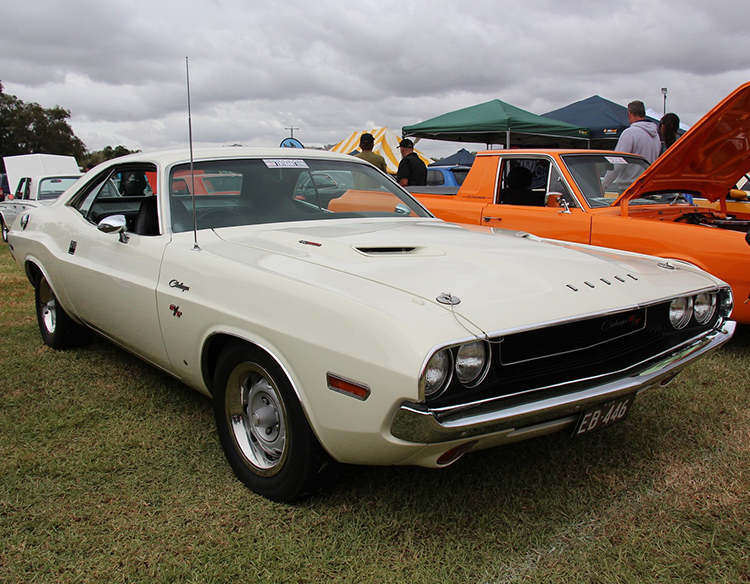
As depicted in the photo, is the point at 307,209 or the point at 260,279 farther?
the point at 307,209

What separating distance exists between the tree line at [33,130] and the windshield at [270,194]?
5131cm

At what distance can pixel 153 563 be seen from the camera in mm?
2039

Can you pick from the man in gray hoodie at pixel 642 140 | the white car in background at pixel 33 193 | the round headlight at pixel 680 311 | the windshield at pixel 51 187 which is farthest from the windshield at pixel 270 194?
the windshield at pixel 51 187

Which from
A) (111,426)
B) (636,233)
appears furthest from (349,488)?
(636,233)

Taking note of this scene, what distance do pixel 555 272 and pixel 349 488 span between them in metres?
1.20

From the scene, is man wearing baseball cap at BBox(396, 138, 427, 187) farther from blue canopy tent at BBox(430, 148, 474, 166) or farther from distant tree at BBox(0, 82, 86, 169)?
distant tree at BBox(0, 82, 86, 169)

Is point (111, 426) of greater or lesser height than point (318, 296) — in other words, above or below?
below

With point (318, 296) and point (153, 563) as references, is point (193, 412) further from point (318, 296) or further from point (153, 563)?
point (318, 296)

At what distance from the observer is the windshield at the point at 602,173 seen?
5148 millimetres

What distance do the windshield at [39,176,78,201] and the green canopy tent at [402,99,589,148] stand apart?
709cm

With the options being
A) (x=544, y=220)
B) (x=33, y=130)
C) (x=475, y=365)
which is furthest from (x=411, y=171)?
(x=33, y=130)

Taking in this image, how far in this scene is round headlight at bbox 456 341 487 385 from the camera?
1890 mm

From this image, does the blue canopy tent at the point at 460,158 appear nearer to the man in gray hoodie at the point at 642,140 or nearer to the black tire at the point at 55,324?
the man in gray hoodie at the point at 642,140

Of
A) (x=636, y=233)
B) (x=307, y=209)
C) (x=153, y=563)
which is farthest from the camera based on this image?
(x=636, y=233)
